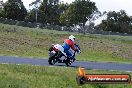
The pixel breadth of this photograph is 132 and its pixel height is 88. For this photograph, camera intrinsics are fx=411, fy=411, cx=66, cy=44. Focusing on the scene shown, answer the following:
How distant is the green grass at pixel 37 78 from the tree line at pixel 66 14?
57.0 metres

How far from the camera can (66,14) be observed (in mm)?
84875

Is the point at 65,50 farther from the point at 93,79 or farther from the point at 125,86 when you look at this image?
the point at 93,79

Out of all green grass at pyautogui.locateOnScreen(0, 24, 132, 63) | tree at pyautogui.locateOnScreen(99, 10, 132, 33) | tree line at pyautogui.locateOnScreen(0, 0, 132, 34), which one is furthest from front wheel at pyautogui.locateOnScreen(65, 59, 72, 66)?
tree at pyautogui.locateOnScreen(99, 10, 132, 33)

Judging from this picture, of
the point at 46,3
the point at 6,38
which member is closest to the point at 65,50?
the point at 6,38

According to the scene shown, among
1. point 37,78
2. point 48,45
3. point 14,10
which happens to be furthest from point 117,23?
point 37,78

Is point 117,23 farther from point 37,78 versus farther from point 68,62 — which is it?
point 37,78

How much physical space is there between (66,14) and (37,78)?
228 ft

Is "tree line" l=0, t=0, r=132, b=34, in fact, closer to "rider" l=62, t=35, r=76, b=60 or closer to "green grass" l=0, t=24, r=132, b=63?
"green grass" l=0, t=24, r=132, b=63

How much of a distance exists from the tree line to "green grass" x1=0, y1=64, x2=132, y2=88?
5697cm

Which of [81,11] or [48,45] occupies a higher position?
[81,11]

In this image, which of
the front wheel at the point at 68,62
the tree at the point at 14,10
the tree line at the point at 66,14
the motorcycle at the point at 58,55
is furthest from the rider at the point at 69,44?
the tree at the point at 14,10

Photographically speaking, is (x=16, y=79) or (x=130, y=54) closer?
(x=16, y=79)

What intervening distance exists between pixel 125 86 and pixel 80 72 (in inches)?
112

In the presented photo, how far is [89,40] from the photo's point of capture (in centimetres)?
5175
